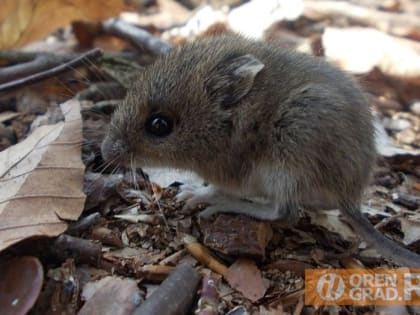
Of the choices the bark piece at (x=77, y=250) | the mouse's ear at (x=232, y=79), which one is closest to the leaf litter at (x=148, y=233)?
the bark piece at (x=77, y=250)

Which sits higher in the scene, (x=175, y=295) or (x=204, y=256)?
(x=175, y=295)

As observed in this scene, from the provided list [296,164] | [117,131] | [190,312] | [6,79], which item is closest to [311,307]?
[190,312]

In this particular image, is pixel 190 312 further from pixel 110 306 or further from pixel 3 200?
pixel 3 200

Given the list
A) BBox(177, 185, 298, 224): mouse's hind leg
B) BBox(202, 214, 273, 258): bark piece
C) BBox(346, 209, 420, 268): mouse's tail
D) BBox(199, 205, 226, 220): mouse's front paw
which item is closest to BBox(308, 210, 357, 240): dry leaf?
BBox(346, 209, 420, 268): mouse's tail

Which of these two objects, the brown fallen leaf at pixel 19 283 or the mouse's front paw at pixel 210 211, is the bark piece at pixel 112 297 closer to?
the brown fallen leaf at pixel 19 283

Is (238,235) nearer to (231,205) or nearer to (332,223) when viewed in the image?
(231,205)

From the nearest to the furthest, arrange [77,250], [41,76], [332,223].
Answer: [77,250]
[332,223]
[41,76]

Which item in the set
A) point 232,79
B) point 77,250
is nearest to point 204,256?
point 77,250
